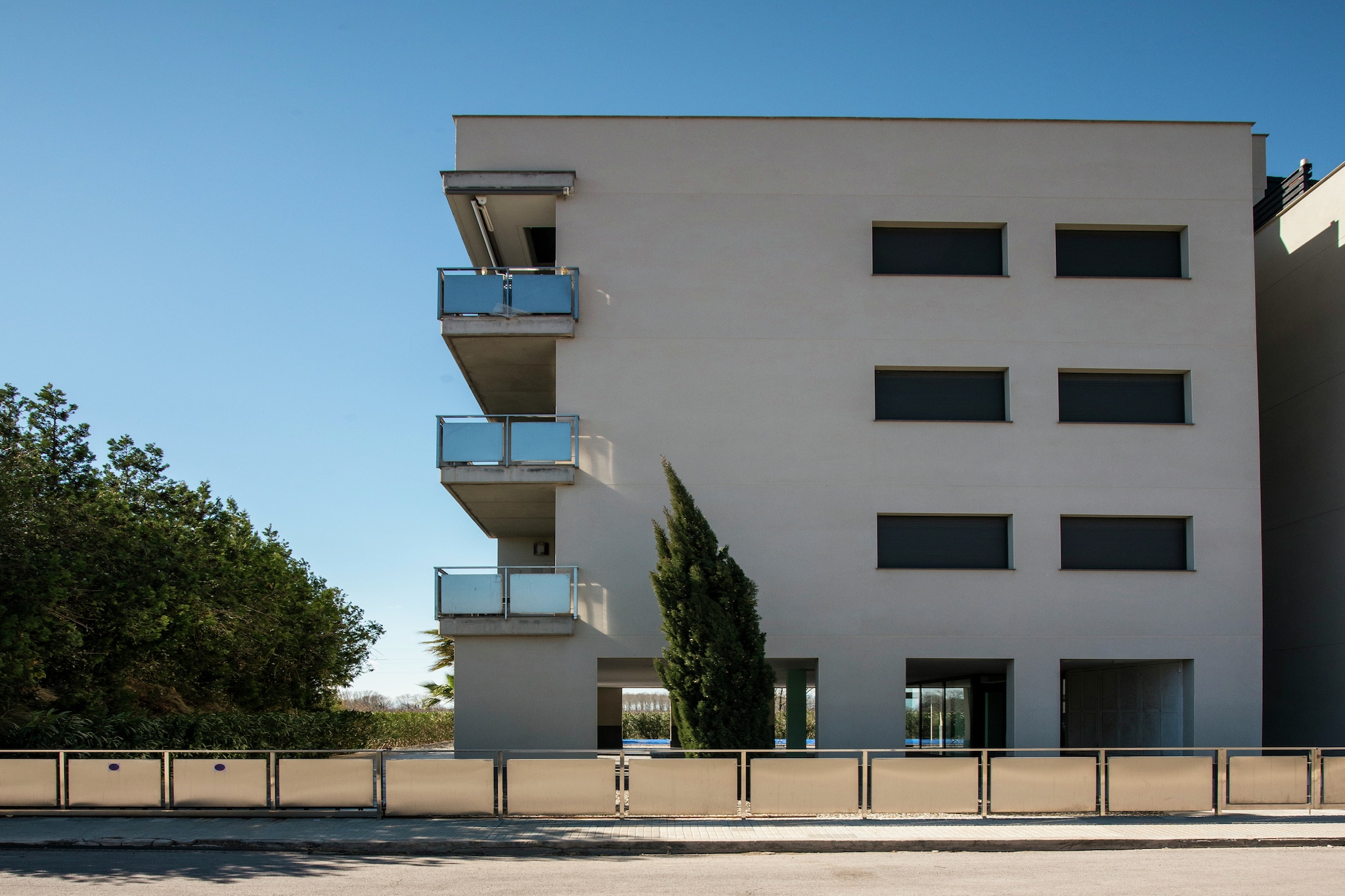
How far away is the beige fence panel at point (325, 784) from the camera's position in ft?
47.9

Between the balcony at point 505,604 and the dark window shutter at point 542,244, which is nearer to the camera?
the balcony at point 505,604

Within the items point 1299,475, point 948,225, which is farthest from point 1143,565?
point 948,225

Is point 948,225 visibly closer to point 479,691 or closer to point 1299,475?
point 1299,475

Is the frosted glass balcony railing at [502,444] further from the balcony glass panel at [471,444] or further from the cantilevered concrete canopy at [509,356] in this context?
the cantilevered concrete canopy at [509,356]

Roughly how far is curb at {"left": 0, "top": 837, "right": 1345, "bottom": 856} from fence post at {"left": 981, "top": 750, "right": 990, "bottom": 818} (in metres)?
1.53

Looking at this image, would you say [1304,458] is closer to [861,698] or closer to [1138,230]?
[1138,230]

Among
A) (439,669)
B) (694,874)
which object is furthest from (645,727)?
(694,874)

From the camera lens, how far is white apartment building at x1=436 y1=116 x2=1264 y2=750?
18.7m

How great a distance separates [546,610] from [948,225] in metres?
10.4

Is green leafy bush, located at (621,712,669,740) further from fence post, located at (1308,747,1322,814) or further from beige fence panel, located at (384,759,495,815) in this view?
fence post, located at (1308,747,1322,814)

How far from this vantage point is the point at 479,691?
18.4m

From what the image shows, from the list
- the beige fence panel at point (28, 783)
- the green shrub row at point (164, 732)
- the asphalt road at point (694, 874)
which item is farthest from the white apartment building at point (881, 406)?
the beige fence panel at point (28, 783)

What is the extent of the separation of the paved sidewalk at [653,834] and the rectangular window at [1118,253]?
10.1 m

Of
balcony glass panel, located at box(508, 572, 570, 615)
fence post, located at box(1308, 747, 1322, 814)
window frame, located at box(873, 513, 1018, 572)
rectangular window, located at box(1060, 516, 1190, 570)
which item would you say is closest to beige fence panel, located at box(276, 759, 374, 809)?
balcony glass panel, located at box(508, 572, 570, 615)
